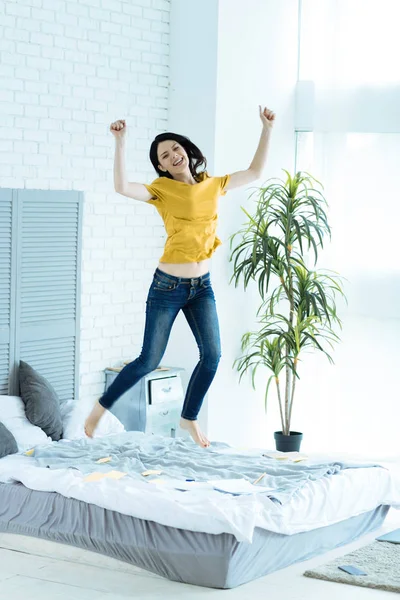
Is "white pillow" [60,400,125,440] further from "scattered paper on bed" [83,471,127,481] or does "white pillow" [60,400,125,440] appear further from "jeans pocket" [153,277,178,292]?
"jeans pocket" [153,277,178,292]

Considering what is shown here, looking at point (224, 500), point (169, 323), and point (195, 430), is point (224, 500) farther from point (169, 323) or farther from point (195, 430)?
point (169, 323)

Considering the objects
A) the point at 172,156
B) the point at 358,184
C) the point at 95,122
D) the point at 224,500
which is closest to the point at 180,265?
the point at 172,156

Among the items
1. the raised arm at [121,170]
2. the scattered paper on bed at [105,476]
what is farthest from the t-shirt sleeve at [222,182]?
the scattered paper on bed at [105,476]

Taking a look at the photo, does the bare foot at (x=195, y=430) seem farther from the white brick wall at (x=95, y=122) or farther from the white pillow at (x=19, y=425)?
the white brick wall at (x=95, y=122)

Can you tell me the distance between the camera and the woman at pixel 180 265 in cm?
510

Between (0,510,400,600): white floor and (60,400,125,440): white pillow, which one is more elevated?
(60,400,125,440): white pillow

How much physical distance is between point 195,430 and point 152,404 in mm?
1385

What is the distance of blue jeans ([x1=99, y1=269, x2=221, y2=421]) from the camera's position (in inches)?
201

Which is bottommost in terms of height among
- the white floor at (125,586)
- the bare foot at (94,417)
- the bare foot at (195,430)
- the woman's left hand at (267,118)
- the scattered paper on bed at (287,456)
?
the white floor at (125,586)

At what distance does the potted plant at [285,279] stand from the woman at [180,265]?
1.80 meters

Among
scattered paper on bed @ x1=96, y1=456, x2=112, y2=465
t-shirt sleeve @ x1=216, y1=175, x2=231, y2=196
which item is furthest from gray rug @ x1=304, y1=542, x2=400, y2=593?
t-shirt sleeve @ x1=216, y1=175, x2=231, y2=196

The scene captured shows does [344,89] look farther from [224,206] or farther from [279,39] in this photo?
[224,206]

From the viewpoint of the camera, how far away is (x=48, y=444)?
225 inches

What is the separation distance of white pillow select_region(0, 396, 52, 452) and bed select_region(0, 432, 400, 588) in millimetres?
181
